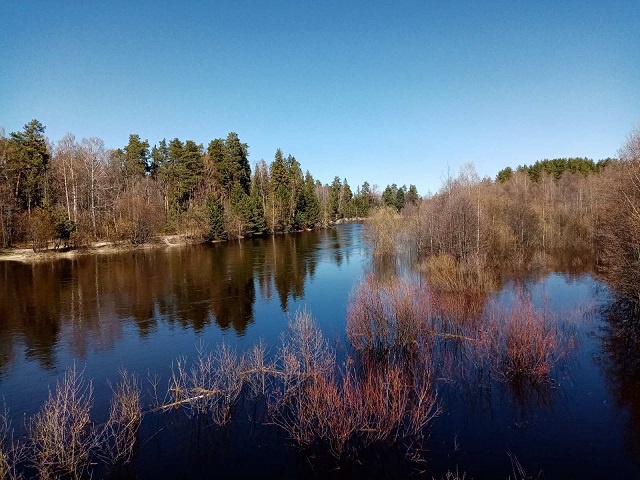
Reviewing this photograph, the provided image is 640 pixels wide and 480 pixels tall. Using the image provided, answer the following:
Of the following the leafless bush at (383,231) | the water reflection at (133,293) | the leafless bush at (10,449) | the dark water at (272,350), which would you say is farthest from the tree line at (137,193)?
the leafless bush at (10,449)

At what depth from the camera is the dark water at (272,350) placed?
10.5 meters

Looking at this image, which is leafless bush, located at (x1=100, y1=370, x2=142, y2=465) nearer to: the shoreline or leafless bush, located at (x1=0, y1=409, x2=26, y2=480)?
leafless bush, located at (x1=0, y1=409, x2=26, y2=480)

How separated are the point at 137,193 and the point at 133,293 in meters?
42.4

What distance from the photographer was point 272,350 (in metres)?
18.8

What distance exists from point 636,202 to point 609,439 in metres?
14.3

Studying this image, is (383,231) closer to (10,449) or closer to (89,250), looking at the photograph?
(10,449)

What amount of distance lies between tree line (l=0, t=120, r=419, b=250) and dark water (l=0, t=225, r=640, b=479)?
702 inches

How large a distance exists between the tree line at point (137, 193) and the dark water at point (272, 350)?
17.8 meters

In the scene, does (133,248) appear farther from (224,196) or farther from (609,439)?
(609,439)

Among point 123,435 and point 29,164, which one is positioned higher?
point 29,164

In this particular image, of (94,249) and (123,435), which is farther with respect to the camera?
(94,249)

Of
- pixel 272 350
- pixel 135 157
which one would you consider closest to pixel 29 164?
pixel 135 157

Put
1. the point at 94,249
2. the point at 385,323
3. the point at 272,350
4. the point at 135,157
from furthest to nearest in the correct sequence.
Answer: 1. the point at 135,157
2. the point at 94,249
3. the point at 272,350
4. the point at 385,323

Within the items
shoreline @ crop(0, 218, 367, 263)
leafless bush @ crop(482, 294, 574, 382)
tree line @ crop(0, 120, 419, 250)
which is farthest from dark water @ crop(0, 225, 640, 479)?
tree line @ crop(0, 120, 419, 250)
